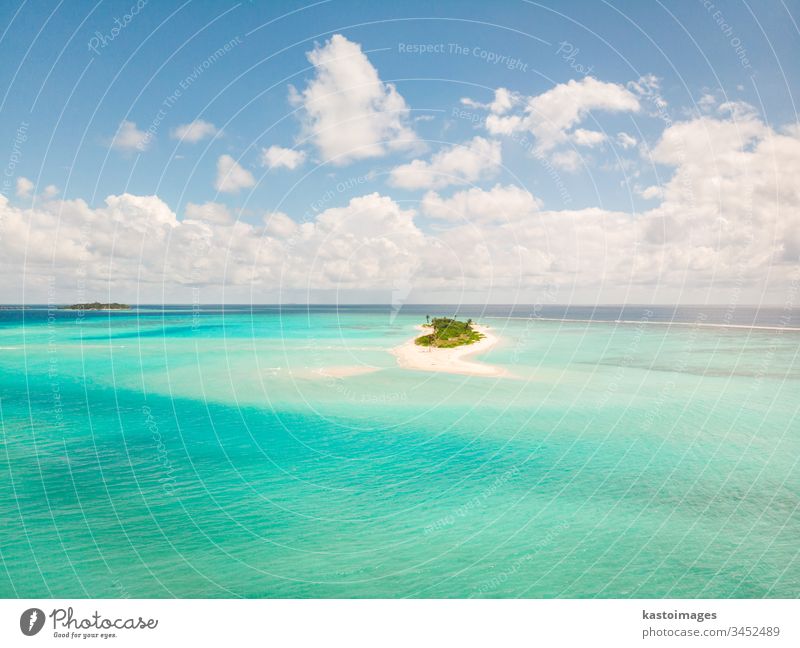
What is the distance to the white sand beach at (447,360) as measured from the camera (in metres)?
40.3

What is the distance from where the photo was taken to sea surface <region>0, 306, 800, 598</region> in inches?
432

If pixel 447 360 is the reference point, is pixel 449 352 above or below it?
above

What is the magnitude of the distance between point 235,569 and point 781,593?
46.1 feet

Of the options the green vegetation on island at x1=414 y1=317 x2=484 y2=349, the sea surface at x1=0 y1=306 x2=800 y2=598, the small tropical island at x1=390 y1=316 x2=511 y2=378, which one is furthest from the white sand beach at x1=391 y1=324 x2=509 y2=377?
the sea surface at x1=0 y1=306 x2=800 y2=598

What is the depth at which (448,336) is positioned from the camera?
65.8m

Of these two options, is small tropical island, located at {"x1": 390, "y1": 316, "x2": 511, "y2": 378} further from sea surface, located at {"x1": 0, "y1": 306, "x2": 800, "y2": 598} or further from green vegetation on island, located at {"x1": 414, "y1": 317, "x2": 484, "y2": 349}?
sea surface, located at {"x1": 0, "y1": 306, "x2": 800, "y2": 598}

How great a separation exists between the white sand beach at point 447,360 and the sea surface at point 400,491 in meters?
6.80
